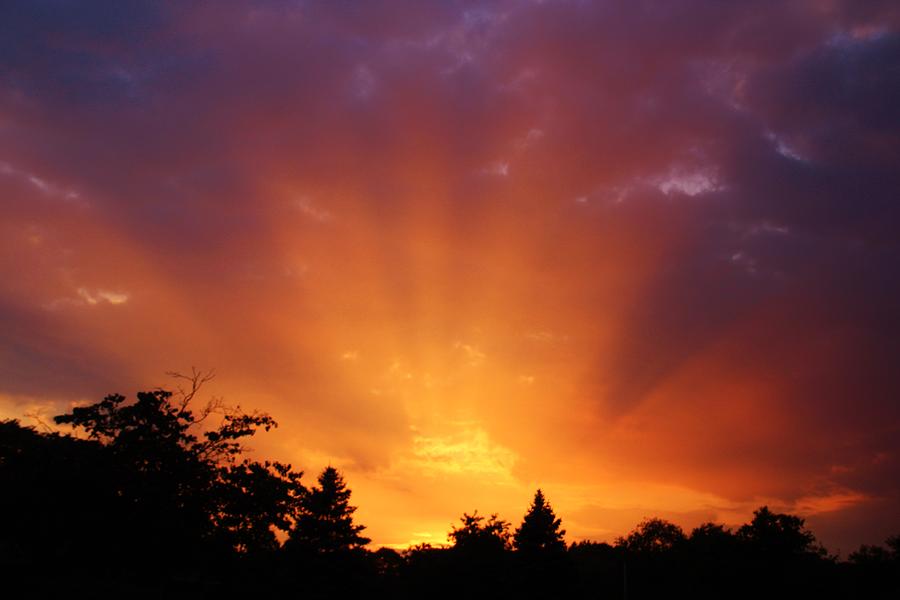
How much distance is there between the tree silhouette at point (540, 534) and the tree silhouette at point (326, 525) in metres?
20.3

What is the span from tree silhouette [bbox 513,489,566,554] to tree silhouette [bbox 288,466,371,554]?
20.3 metres

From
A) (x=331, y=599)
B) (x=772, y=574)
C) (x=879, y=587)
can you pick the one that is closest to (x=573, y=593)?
(x=772, y=574)

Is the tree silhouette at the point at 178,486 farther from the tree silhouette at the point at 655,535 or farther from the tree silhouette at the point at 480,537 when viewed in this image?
the tree silhouette at the point at 655,535

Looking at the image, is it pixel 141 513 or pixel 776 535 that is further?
pixel 776 535

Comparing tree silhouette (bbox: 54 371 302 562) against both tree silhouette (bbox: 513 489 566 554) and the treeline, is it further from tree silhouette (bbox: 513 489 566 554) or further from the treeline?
tree silhouette (bbox: 513 489 566 554)

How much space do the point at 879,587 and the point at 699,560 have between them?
686 inches

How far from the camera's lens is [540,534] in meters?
67.8

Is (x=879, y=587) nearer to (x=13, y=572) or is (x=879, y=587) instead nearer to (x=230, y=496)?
(x=230, y=496)

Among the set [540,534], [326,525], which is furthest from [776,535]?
[326,525]

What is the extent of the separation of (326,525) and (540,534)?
2623cm

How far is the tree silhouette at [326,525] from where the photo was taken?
Answer: 74.0 meters

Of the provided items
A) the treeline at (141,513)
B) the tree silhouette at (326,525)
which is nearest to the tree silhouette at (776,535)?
the treeline at (141,513)

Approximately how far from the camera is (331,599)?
213ft

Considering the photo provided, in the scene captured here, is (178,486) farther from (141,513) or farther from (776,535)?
(776,535)
